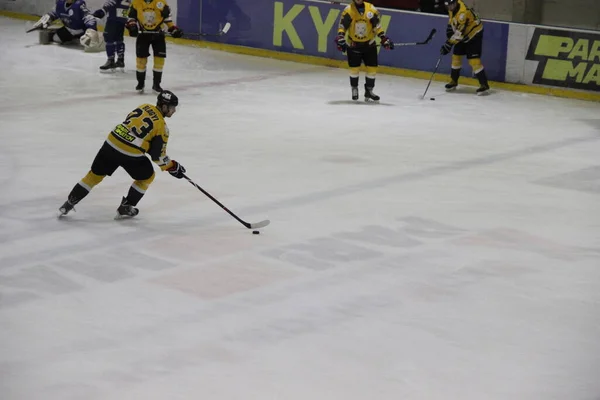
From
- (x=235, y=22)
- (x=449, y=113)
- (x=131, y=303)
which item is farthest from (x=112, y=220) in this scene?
(x=235, y=22)

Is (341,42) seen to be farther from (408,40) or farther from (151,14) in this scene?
(408,40)

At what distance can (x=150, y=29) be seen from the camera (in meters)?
13.2

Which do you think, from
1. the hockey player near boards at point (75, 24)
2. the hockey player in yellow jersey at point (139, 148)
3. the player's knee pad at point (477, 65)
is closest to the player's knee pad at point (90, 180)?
the hockey player in yellow jersey at point (139, 148)

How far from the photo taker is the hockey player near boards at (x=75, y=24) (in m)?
16.2

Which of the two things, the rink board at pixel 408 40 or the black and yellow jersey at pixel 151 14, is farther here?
the rink board at pixel 408 40

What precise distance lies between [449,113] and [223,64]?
4026 mm

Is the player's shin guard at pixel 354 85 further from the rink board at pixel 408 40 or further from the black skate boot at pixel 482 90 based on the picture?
the rink board at pixel 408 40

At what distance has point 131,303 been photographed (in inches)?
258

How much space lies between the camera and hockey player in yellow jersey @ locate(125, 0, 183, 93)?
13.1m

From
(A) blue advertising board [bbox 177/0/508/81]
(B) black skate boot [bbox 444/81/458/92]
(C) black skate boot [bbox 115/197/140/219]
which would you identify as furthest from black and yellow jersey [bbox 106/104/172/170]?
(A) blue advertising board [bbox 177/0/508/81]

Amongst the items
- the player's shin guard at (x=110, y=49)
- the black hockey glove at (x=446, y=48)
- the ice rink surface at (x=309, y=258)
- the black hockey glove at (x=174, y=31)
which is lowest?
the ice rink surface at (x=309, y=258)

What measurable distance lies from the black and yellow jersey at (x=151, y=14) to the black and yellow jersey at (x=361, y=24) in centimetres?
200

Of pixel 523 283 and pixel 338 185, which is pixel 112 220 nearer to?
pixel 338 185

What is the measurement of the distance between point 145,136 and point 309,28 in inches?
332
